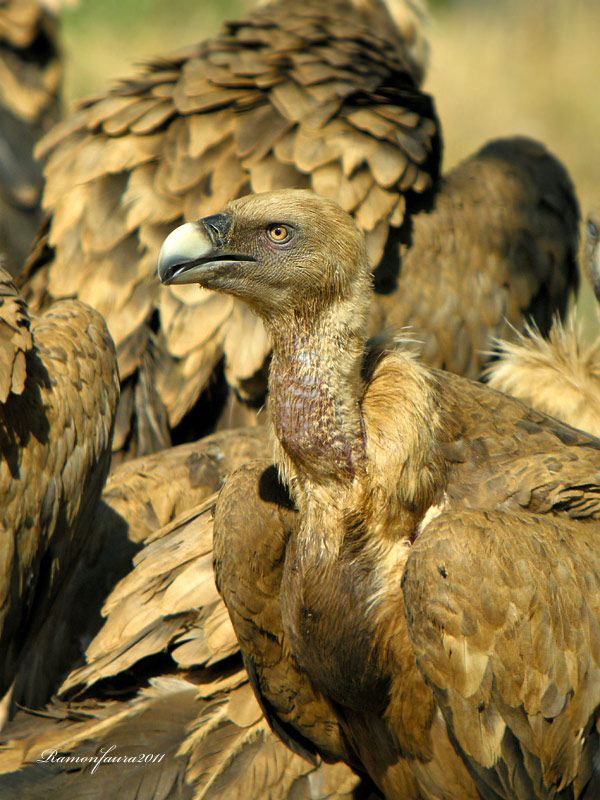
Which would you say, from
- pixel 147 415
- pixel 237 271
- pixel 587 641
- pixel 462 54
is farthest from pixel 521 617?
pixel 462 54

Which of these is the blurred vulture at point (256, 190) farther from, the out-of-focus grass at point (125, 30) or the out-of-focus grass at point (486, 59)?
the out-of-focus grass at point (125, 30)

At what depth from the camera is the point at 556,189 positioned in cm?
534

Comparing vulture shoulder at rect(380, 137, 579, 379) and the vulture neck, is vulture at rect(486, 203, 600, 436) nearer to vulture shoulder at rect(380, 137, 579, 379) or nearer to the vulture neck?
vulture shoulder at rect(380, 137, 579, 379)

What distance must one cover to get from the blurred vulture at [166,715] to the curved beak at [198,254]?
1.13 meters

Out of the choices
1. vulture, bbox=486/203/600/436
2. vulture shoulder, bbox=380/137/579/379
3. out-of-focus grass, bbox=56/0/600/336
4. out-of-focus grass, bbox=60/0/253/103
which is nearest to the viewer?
vulture, bbox=486/203/600/436

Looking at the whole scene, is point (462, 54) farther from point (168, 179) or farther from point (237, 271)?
point (237, 271)

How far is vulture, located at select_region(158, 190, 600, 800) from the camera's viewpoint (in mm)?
2555

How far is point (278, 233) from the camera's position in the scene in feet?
8.56

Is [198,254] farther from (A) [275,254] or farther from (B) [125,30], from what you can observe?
(B) [125,30]

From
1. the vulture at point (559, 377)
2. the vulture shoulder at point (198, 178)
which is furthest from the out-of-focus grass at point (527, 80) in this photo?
the vulture at point (559, 377)

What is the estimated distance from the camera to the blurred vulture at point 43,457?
317 cm

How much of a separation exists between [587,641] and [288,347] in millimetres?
949
